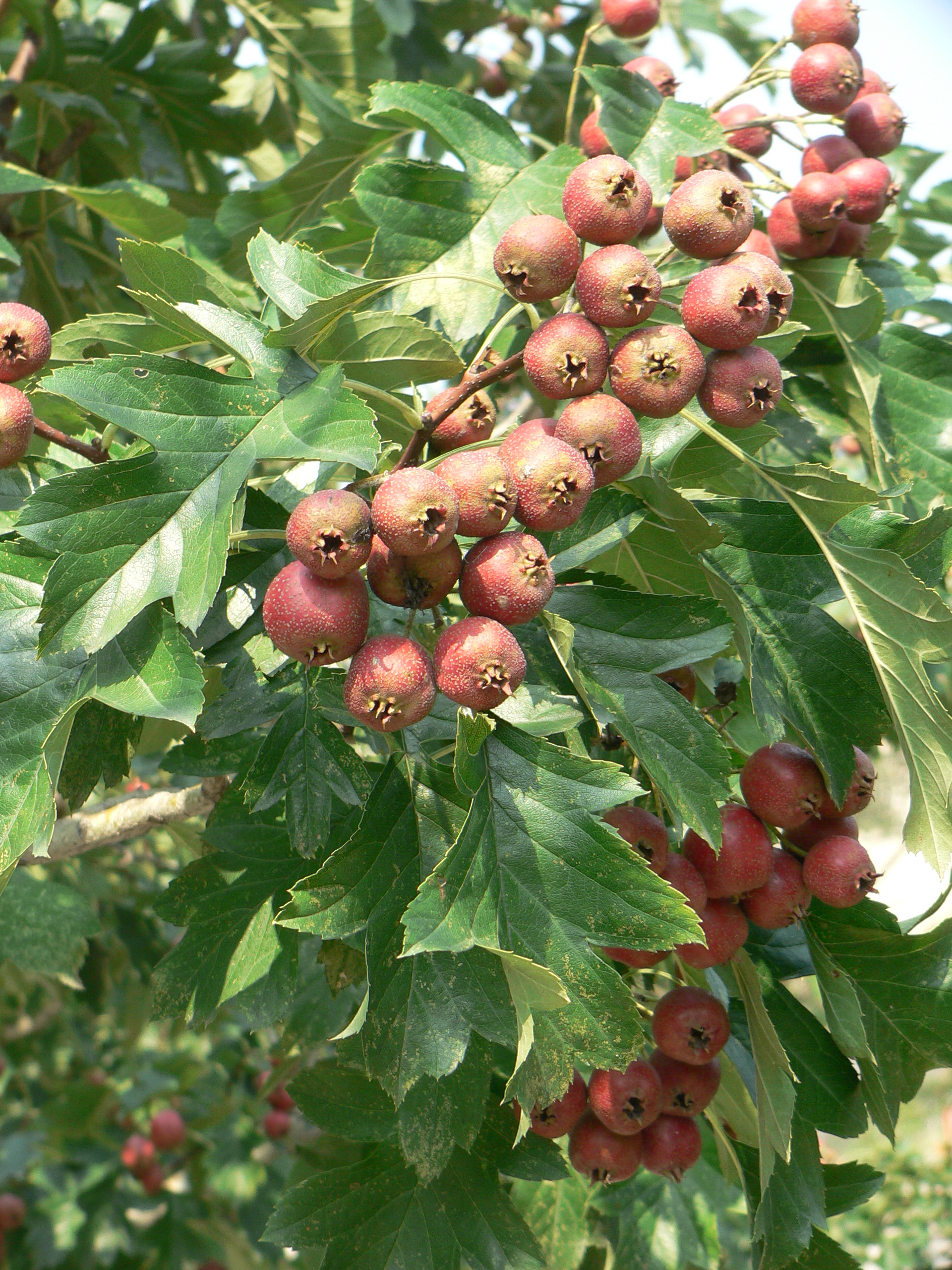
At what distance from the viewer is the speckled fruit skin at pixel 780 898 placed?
4.77 ft

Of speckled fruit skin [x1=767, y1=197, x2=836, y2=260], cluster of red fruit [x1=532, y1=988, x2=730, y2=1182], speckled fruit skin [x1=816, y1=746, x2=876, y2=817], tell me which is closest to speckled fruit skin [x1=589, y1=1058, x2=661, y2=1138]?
cluster of red fruit [x1=532, y1=988, x2=730, y2=1182]

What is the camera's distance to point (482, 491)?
1103 mm

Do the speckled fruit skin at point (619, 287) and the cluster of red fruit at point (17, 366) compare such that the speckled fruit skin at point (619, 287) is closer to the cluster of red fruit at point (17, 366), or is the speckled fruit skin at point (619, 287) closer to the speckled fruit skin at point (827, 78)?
the cluster of red fruit at point (17, 366)

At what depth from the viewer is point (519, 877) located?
3.77 feet

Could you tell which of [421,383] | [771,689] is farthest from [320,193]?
Answer: [771,689]

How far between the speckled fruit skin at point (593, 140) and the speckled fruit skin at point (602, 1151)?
60.5 inches

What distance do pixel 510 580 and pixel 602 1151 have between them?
918mm

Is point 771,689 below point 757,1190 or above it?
above

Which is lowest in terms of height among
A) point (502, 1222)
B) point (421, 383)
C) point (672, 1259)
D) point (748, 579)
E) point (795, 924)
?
point (672, 1259)

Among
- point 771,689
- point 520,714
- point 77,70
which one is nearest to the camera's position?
point 520,714

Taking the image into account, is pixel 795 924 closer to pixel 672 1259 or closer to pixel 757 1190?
pixel 757 1190

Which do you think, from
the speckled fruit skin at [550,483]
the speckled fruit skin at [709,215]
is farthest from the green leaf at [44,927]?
the speckled fruit skin at [709,215]

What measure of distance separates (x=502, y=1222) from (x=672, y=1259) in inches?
21.9

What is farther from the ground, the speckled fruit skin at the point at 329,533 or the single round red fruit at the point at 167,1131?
the speckled fruit skin at the point at 329,533
